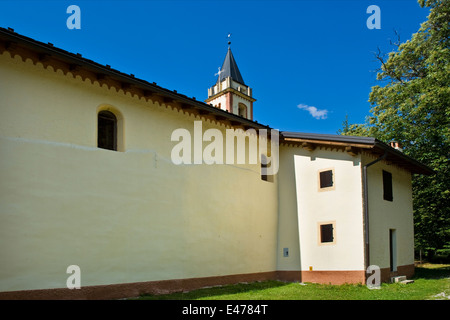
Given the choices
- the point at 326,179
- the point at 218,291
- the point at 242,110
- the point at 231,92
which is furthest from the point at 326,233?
the point at 242,110

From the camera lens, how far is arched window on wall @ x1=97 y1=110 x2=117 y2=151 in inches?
370

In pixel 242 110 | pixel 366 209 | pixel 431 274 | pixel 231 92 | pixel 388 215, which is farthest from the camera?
pixel 242 110

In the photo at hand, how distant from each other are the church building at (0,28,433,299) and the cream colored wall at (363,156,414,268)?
0.08m

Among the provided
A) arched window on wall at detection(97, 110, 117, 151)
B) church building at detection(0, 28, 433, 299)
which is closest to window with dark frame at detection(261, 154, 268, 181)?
church building at detection(0, 28, 433, 299)

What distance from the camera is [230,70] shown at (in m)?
30.7

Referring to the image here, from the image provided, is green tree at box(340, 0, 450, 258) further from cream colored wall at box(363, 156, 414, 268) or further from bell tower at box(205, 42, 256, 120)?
bell tower at box(205, 42, 256, 120)

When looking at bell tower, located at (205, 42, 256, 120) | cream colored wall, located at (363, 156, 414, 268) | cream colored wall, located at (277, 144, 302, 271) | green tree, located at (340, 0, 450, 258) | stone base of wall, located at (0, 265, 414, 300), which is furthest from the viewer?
bell tower, located at (205, 42, 256, 120)

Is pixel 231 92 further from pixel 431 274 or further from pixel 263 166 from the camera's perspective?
pixel 431 274

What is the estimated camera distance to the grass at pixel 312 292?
9.68m

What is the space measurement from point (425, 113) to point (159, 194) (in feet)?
49.9

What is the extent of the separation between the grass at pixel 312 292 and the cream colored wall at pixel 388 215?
1.37m

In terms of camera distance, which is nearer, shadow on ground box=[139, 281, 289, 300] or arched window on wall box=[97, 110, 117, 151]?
shadow on ground box=[139, 281, 289, 300]

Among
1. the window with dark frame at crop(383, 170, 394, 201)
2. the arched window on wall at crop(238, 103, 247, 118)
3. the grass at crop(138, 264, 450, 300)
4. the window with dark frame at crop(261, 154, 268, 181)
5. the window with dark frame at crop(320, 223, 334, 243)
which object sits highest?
the arched window on wall at crop(238, 103, 247, 118)

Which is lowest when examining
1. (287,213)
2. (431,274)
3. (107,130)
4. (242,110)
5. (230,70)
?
(431,274)
